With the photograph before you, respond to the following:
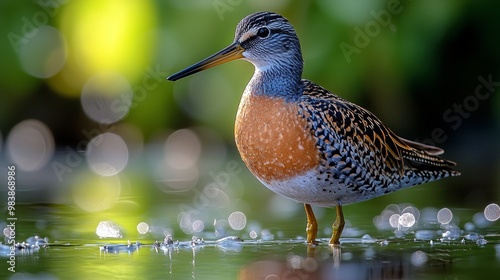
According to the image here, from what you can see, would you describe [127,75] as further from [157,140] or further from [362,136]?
[362,136]

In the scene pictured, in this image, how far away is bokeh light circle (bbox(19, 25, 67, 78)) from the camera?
13.8m

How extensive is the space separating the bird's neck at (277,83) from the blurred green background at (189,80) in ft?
12.3

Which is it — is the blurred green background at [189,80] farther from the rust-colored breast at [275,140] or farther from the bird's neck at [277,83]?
the rust-colored breast at [275,140]

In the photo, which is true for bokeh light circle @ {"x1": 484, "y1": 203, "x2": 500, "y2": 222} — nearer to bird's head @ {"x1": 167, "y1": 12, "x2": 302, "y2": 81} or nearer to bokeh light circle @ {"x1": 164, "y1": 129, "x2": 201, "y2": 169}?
bird's head @ {"x1": 167, "y1": 12, "x2": 302, "y2": 81}

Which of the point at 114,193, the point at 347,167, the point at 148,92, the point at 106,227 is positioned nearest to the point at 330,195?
the point at 347,167

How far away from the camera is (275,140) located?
788 cm

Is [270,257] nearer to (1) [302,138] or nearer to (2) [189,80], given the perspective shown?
(1) [302,138]

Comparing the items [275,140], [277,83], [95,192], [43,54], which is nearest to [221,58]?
[277,83]

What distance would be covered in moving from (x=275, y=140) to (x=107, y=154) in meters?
6.74

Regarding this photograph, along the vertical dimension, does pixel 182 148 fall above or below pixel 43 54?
below

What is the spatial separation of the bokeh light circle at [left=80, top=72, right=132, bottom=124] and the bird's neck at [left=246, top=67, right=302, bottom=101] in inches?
215

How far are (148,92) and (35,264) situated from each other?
7.03 metres

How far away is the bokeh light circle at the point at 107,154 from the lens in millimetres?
13461

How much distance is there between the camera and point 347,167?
26.1 ft
